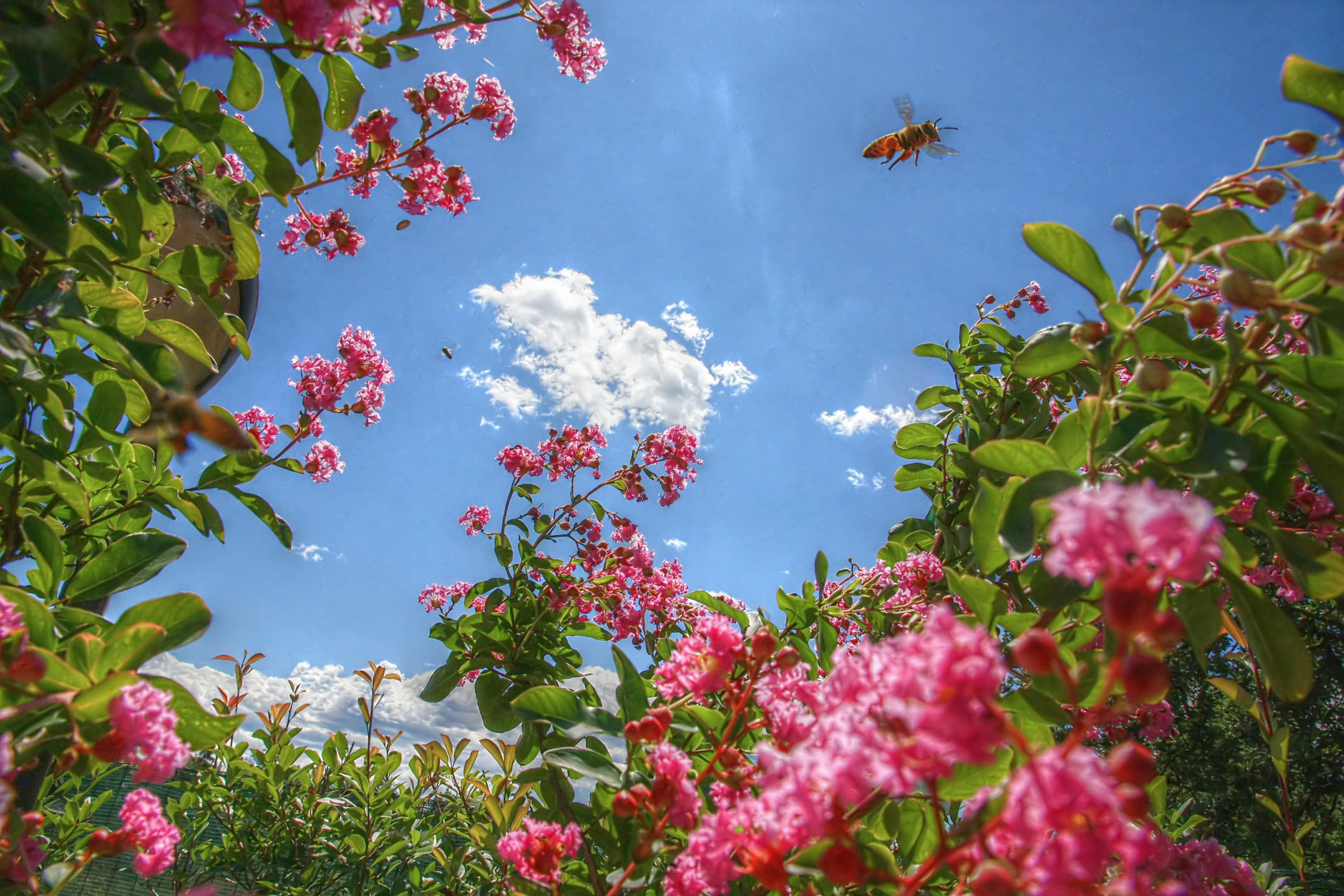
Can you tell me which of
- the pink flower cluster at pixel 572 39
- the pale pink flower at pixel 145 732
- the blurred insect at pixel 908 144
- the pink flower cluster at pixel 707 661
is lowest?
the pale pink flower at pixel 145 732

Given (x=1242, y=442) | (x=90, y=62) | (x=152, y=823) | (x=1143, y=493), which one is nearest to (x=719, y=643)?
(x=1143, y=493)

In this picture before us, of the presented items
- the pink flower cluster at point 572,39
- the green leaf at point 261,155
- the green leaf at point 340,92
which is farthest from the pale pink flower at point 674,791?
the pink flower cluster at point 572,39

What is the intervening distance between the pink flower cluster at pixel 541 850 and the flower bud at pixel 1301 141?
4.69 ft

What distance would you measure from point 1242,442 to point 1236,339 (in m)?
0.13

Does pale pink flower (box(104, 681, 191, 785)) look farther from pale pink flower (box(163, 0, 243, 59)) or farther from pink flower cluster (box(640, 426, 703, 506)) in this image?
pink flower cluster (box(640, 426, 703, 506))

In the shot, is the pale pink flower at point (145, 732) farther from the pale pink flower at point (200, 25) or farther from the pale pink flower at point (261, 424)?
the pale pink flower at point (261, 424)

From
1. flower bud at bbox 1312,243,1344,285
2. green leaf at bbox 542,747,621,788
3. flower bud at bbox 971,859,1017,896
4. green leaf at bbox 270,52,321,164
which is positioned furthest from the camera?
green leaf at bbox 270,52,321,164

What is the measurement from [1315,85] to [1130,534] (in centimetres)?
89

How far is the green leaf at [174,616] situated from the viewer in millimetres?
888

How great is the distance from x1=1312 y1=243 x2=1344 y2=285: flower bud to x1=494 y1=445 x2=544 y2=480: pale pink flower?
3264mm

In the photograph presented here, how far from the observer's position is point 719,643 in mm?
941

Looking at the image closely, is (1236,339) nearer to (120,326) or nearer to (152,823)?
(152,823)

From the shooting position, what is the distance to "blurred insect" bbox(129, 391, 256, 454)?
3.71ft

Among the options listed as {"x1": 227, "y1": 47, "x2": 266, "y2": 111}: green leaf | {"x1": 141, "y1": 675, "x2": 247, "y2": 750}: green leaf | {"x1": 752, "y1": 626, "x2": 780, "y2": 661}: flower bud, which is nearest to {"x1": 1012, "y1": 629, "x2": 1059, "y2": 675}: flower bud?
{"x1": 752, "y1": 626, "x2": 780, "y2": 661}: flower bud
